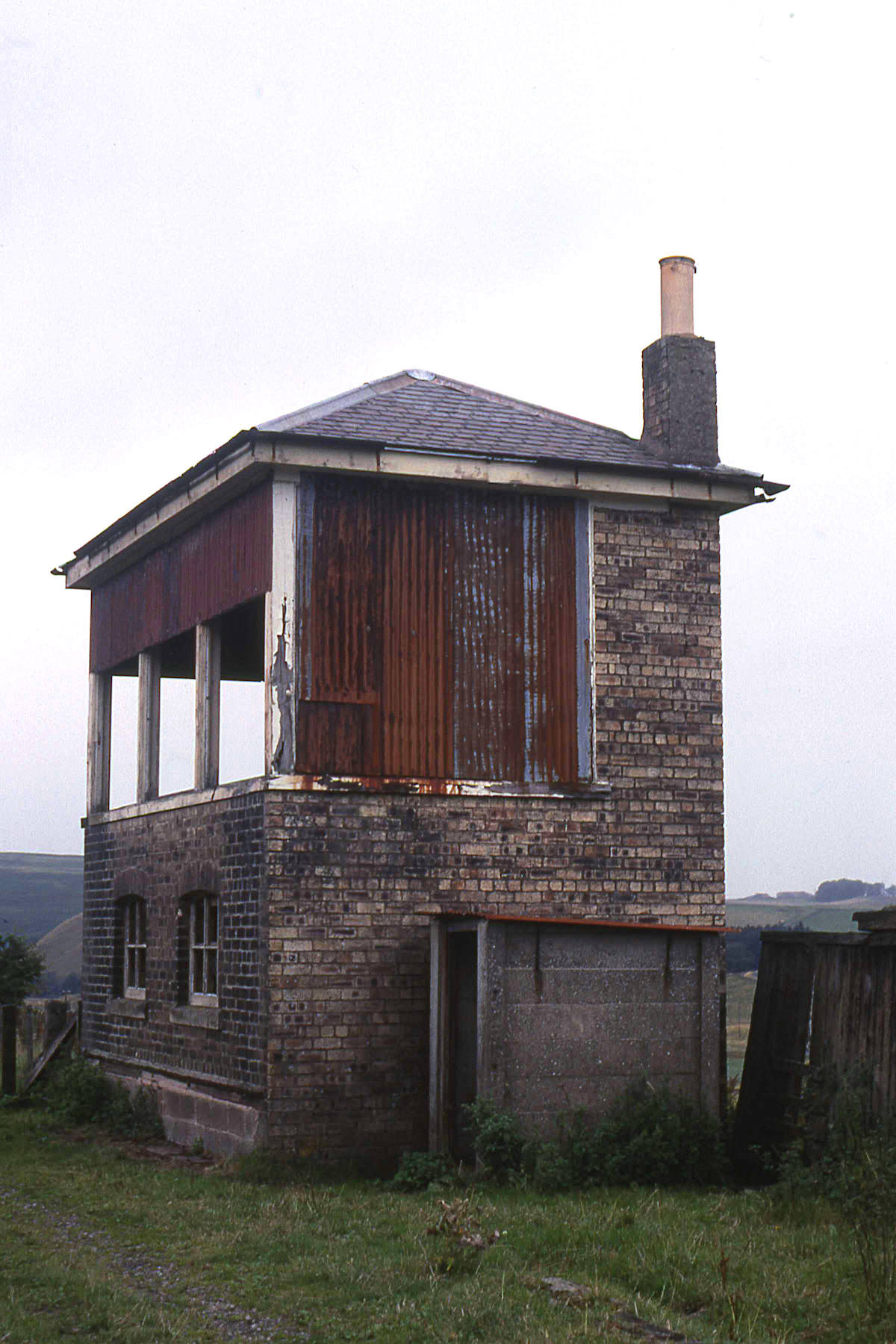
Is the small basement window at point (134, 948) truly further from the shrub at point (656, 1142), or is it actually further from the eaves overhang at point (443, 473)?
the shrub at point (656, 1142)

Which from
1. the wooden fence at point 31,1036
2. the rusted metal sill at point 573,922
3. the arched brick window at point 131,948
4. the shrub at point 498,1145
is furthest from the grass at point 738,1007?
the shrub at point 498,1145

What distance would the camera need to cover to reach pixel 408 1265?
30.0 feet

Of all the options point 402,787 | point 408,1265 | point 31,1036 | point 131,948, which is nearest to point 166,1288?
point 408,1265

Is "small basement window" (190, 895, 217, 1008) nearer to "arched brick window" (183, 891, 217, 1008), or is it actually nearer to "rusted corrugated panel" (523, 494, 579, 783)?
"arched brick window" (183, 891, 217, 1008)

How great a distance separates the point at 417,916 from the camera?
46.8ft

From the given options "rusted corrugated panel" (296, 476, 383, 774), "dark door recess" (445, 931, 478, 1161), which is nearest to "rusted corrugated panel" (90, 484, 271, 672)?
"rusted corrugated panel" (296, 476, 383, 774)

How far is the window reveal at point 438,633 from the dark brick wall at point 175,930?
1.27m

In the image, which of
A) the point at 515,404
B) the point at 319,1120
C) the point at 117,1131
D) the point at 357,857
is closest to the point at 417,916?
the point at 357,857

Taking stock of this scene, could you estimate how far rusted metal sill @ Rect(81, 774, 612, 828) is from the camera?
13.8m

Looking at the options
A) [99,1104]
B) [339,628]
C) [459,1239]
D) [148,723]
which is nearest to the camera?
[459,1239]

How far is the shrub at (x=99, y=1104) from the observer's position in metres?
16.3

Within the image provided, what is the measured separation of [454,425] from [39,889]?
105 meters

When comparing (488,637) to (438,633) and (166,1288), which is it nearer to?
(438,633)

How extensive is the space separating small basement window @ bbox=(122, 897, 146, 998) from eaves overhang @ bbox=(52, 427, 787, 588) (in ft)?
14.8
